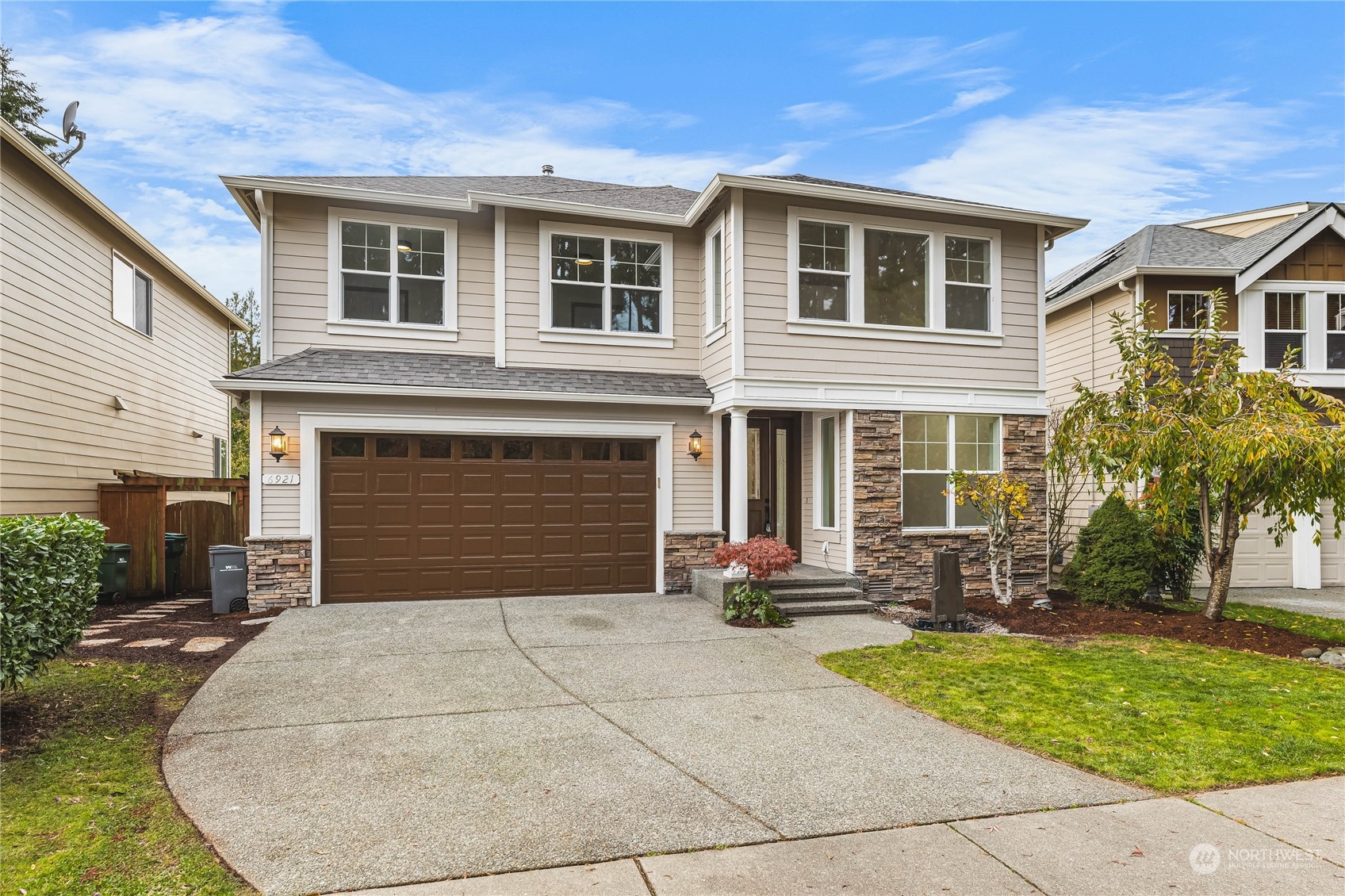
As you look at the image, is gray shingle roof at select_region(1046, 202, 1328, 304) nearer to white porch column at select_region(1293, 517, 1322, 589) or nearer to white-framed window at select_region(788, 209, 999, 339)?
white-framed window at select_region(788, 209, 999, 339)

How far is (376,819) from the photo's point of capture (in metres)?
3.57

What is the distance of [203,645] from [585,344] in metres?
5.90

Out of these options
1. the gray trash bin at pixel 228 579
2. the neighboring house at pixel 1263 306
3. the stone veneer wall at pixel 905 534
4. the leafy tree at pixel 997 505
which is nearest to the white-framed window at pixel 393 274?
the gray trash bin at pixel 228 579

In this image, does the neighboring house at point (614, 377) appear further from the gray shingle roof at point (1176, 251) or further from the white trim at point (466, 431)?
the gray shingle roof at point (1176, 251)

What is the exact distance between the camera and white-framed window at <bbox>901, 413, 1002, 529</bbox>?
10375mm

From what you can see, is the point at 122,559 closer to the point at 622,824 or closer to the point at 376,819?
the point at 376,819

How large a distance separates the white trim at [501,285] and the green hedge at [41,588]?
19.3 ft

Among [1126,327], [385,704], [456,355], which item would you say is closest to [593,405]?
[456,355]

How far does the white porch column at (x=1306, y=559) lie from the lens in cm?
1283

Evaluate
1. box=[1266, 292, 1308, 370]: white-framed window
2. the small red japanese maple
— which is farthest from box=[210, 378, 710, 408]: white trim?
box=[1266, 292, 1308, 370]: white-framed window

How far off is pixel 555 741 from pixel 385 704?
1553mm

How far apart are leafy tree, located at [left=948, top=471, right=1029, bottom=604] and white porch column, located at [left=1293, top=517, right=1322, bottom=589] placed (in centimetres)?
673

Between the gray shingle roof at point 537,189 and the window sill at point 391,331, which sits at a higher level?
the gray shingle roof at point 537,189

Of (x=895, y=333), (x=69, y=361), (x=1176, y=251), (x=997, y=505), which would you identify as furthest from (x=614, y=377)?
(x=1176, y=251)
